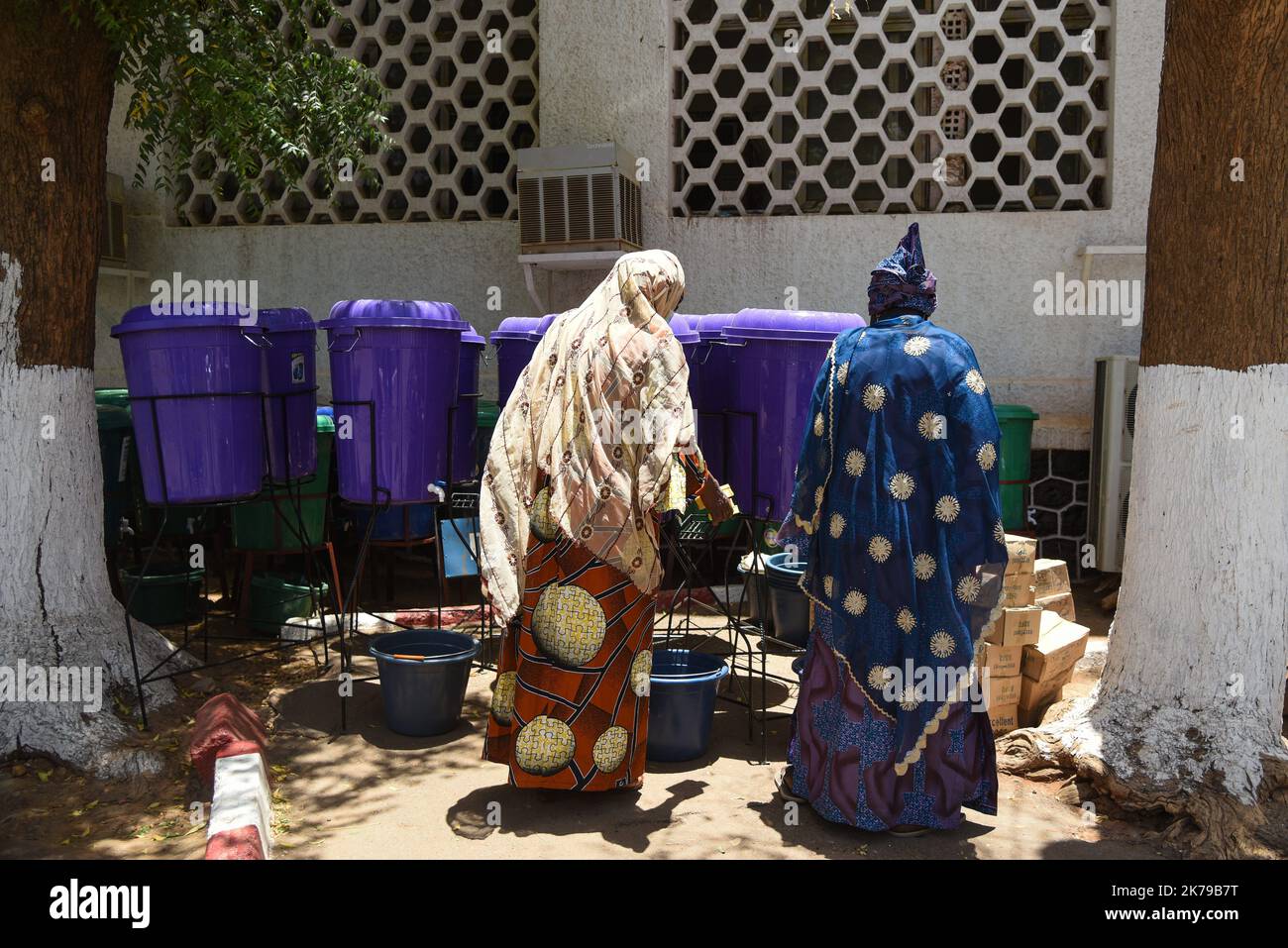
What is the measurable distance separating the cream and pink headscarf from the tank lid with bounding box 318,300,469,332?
1186mm

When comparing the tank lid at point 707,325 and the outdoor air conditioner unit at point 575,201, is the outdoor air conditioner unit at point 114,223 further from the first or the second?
the tank lid at point 707,325

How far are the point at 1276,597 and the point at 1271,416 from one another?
63 cm

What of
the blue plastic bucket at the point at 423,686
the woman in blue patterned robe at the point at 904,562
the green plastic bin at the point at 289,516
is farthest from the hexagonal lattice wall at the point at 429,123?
the woman in blue patterned robe at the point at 904,562

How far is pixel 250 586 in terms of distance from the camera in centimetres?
578

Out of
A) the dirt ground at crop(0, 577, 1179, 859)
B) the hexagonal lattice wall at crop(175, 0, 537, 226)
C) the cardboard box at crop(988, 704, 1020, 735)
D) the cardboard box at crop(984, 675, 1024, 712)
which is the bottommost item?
the dirt ground at crop(0, 577, 1179, 859)

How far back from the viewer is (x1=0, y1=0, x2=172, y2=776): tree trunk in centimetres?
416

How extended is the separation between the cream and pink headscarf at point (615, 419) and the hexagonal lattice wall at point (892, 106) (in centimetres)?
390

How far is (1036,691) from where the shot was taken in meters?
4.32

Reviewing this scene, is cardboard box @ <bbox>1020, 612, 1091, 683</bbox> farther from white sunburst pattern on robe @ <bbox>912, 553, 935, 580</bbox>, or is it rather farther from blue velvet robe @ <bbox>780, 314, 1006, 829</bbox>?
white sunburst pattern on robe @ <bbox>912, 553, 935, 580</bbox>

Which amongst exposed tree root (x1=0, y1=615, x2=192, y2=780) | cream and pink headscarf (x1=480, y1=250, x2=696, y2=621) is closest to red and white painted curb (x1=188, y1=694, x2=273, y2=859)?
exposed tree root (x1=0, y1=615, x2=192, y2=780)

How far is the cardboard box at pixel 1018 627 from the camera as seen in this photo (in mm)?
4219

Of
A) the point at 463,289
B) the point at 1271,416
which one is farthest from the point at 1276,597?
the point at 463,289

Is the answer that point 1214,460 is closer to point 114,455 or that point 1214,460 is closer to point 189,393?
point 189,393

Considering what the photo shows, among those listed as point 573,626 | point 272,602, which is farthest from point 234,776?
point 272,602
